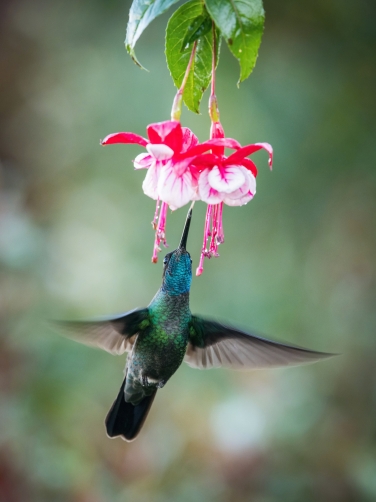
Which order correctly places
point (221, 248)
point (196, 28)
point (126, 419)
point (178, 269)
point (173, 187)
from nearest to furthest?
point (173, 187) → point (196, 28) → point (178, 269) → point (126, 419) → point (221, 248)

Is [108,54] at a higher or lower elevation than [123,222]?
higher

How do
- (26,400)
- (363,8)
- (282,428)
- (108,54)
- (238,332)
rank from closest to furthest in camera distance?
(238,332) < (26,400) < (282,428) < (363,8) < (108,54)

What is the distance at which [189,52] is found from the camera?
0.82m

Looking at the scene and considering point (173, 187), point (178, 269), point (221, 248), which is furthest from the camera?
point (221, 248)

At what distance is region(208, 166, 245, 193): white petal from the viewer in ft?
2.22

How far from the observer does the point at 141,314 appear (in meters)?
1.07

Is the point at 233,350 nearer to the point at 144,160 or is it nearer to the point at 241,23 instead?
the point at 144,160

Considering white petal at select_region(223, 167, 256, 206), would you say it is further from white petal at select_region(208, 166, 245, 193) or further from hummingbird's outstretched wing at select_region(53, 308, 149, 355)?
hummingbird's outstretched wing at select_region(53, 308, 149, 355)

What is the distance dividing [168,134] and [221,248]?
160cm

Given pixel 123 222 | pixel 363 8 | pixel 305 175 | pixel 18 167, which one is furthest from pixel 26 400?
pixel 363 8

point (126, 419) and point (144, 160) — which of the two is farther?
point (126, 419)

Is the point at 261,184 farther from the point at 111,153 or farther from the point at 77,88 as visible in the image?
the point at 77,88

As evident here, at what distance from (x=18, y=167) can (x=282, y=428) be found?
1.45m

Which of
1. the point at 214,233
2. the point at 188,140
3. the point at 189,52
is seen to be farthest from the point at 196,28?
the point at 214,233
